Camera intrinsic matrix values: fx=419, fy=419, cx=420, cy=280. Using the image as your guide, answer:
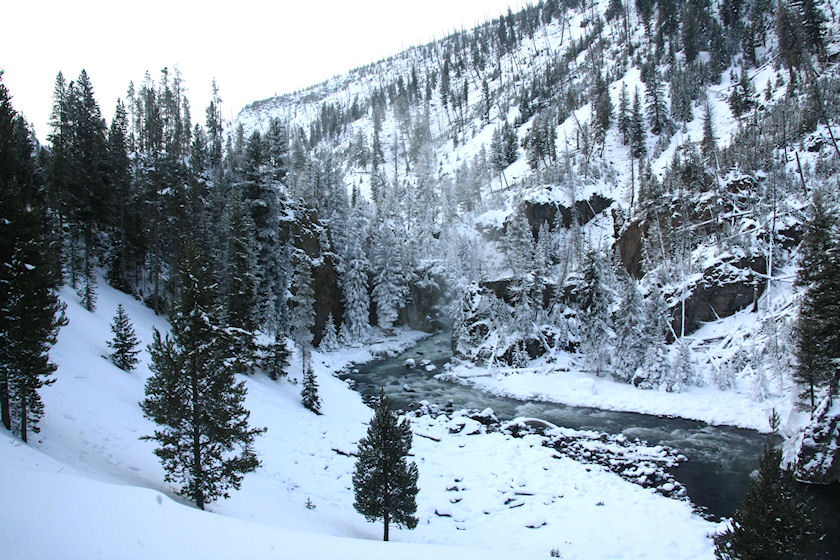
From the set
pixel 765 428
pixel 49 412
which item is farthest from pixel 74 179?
pixel 765 428

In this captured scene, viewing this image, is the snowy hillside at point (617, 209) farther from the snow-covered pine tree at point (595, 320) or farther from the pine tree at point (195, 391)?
the pine tree at point (195, 391)

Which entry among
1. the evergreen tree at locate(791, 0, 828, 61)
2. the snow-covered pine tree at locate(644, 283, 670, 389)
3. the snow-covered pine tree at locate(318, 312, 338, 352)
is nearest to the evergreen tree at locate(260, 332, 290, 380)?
the snow-covered pine tree at locate(318, 312, 338, 352)

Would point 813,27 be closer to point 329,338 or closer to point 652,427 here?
point 652,427

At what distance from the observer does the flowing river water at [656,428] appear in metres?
19.3

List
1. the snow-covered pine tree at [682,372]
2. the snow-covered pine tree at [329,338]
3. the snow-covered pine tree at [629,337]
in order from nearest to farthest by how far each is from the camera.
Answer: the snow-covered pine tree at [682,372] < the snow-covered pine tree at [629,337] < the snow-covered pine tree at [329,338]

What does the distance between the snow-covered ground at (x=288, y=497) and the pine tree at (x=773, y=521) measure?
5.44 meters

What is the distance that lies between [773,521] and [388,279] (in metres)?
60.4

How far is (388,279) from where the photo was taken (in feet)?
224

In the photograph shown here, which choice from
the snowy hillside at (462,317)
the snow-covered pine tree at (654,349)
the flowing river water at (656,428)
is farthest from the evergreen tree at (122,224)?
the snow-covered pine tree at (654,349)

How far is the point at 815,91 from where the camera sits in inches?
2069

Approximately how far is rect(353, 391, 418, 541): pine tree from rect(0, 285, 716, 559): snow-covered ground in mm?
1172

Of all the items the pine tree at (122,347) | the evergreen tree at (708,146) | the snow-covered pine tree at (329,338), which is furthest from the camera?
the evergreen tree at (708,146)

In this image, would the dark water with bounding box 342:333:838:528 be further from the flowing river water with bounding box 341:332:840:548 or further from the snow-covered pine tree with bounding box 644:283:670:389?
the snow-covered pine tree with bounding box 644:283:670:389

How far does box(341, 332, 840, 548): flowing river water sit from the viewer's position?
1930 cm
